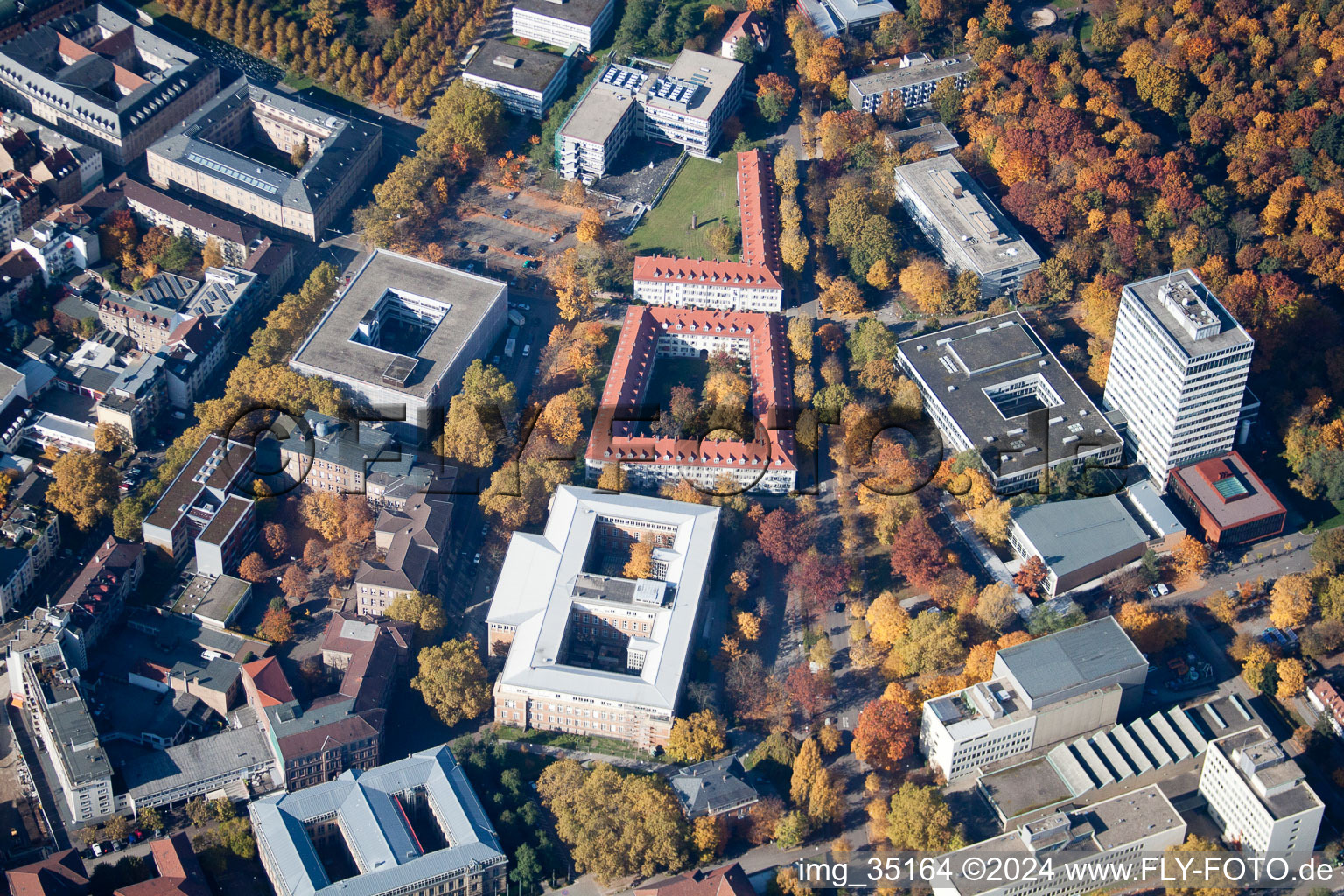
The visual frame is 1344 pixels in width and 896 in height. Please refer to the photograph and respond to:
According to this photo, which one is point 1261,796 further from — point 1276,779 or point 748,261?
point 748,261

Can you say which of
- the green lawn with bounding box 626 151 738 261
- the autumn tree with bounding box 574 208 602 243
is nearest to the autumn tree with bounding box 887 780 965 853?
the green lawn with bounding box 626 151 738 261

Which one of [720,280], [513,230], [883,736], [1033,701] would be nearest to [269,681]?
[883,736]

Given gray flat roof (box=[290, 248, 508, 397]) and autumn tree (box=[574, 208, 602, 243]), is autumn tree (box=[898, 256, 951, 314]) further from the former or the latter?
gray flat roof (box=[290, 248, 508, 397])

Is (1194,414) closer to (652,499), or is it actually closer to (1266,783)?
(1266,783)

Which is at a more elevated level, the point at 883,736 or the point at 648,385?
the point at 648,385

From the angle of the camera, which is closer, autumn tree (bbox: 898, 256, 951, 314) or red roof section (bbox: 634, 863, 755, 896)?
red roof section (bbox: 634, 863, 755, 896)

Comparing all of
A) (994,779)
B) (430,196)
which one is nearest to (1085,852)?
(994,779)

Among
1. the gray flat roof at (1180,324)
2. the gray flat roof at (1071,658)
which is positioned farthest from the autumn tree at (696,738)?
the gray flat roof at (1180,324)
